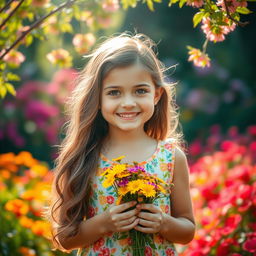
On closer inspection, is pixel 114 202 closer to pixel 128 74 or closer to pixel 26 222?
pixel 128 74

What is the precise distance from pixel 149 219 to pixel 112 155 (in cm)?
41

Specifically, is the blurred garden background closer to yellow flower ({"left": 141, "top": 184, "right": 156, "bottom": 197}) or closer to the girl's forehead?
the girl's forehead

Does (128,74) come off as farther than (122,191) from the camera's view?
Yes

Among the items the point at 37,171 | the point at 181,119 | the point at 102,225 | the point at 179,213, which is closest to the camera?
the point at 102,225

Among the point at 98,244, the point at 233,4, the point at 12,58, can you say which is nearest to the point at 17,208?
the point at 12,58

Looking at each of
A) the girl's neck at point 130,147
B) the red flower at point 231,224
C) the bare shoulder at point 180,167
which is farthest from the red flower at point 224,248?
the girl's neck at point 130,147

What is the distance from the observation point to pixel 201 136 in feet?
22.6

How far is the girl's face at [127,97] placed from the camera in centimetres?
220

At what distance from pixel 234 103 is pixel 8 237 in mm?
4521

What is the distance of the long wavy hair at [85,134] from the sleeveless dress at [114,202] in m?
0.04

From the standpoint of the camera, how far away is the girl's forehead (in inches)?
87.0

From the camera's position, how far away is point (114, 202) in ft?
7.39

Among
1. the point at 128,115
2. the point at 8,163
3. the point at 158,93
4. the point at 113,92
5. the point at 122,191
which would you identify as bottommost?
the point at 122,191

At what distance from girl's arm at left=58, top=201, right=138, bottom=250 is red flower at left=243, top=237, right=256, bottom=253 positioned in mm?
1063
